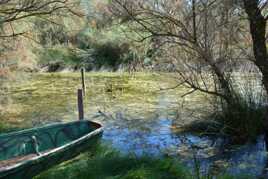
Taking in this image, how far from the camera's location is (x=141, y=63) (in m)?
9.16

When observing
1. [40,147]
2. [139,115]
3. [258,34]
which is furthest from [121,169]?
[139,115]

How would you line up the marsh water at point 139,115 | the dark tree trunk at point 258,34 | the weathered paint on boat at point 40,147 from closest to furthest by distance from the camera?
1. the weathered paint on boat at point 40,147
2. the dark tree trunk at point 258,34
3. the marsh water at point 139,115

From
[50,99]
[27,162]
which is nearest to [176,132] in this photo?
[27,162]

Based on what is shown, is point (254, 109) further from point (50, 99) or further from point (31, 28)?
point (50, 99)

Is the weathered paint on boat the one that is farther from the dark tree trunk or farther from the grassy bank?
the dark tree trunk

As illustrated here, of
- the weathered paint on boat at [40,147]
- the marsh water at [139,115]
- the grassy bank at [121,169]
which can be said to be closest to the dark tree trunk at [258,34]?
the marsh water at [139,115]

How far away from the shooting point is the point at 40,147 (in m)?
5.70

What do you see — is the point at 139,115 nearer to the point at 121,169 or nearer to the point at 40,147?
the point at 40,147

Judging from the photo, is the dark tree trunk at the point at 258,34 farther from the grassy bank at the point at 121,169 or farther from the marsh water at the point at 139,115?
the grassy bank at the point at 121,169

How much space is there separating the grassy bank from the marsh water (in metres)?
0.51

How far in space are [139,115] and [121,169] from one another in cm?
411

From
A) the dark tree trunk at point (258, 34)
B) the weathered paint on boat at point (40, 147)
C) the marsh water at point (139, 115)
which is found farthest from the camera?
the marsh water at point (139, 115)

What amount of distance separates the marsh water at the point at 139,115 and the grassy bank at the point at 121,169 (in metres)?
0.51

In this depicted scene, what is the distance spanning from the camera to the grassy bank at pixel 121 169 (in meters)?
4.41
